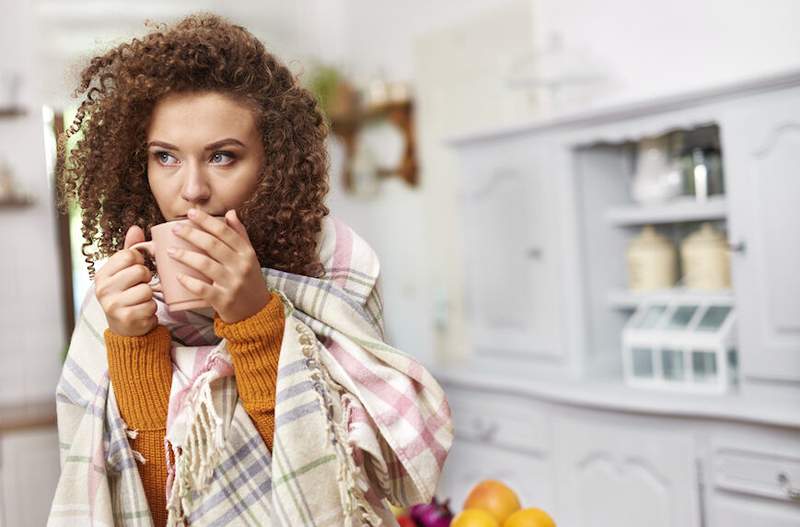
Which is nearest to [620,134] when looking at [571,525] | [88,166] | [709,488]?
[709,488]

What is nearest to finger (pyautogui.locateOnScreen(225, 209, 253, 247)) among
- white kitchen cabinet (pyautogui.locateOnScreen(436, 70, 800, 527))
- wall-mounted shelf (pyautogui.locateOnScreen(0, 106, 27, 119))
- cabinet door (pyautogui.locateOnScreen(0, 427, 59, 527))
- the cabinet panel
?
white kitchen cabinet (pyautogui.locateOnScreen(436, 70, 800, 527))

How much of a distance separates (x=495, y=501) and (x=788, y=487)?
3.17 feet

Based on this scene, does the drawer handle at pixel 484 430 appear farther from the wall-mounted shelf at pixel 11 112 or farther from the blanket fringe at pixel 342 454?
the wall-mounted shelf at pixel 11 112

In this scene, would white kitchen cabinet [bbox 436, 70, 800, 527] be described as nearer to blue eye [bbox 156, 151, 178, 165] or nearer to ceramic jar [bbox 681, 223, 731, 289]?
ceramic jar [bbox 681, 223, 731, 289]

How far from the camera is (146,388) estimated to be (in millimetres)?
766

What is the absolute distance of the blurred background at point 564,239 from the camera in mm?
1935

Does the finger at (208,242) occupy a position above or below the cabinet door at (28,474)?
above

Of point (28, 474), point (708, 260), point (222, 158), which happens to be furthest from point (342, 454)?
point (28, 474)

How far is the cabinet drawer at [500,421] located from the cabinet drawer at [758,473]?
1.86 feet

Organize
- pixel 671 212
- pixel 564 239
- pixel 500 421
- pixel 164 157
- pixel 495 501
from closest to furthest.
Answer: pixel 164 157
pixel 495 501
pixel 671 212
pixel 564 239
pixel 500 421

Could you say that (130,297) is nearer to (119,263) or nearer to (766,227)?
(119,263)

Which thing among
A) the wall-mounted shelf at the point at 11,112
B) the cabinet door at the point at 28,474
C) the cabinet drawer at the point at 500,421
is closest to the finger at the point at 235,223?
the cabinet drawer at the point at 500,421

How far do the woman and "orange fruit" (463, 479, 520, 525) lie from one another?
373mm

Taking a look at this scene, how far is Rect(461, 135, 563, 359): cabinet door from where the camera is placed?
2.48 metres
